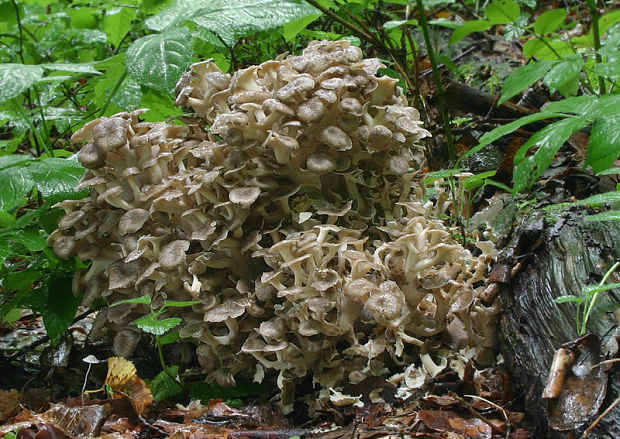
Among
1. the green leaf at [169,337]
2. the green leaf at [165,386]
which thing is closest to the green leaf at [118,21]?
the green leaf at [169,337]

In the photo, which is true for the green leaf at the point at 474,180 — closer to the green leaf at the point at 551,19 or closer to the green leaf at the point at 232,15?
the green leaf at the point at 232,15

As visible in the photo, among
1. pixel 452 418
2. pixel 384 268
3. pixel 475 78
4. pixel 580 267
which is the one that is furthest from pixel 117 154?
pixel 475 78

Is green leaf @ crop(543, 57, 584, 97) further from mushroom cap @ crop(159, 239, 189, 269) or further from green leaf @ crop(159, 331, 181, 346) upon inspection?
green leaf @ crop(159, 331, 181, 346)

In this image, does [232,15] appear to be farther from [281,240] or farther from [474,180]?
[474,180]

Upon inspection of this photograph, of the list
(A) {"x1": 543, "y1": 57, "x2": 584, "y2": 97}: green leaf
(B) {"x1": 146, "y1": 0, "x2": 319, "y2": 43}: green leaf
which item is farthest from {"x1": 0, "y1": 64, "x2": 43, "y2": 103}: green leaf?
(A) {"x1": 543, "y1": 57, "x2": 584, "y2": 97}: green leaf

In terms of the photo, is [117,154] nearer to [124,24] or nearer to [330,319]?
[330,319]

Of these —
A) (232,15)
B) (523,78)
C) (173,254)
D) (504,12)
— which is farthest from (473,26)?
(173,254)
